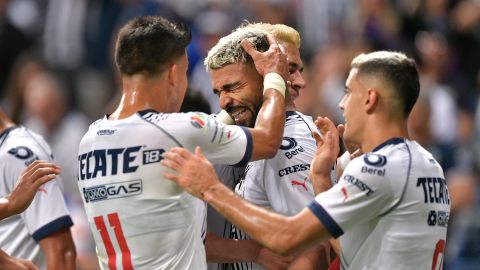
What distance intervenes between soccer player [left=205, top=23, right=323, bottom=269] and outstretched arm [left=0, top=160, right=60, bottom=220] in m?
1.16

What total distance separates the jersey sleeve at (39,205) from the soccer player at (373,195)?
166 centimetres

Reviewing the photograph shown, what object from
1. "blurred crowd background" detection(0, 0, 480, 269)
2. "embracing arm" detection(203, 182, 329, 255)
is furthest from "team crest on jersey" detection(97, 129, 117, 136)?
"blurred crowd background" detection(0, 0, 480, 269)

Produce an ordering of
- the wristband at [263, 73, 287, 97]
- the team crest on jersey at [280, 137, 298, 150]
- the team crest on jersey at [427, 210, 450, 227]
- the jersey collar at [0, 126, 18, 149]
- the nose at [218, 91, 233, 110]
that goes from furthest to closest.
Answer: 1. the jersey collar at [0, 126, 18, 149]
2. the nose at [218, 91, 233, 110]
3. the team crest on jersey at [280, 137, 298, 150]
4. the wristband at [263, 73, 287, 97]
5. the team crest on jersey at [427, 210, 450, 227]

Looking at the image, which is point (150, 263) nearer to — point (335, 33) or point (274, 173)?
point (274, 173)

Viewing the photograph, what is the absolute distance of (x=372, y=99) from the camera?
563cm

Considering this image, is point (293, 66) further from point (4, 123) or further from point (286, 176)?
point (4, 123)

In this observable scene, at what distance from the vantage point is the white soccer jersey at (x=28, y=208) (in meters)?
6.74

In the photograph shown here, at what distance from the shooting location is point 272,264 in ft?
20.6

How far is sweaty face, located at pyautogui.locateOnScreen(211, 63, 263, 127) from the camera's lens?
6367 mm

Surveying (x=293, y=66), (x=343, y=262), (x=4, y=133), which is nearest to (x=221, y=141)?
(x=343, y=262)

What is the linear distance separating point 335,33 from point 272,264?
9399mm

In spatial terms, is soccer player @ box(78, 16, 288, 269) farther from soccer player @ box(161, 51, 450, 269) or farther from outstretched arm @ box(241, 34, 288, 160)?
soccer player @ box(161, 51, 450, 269)

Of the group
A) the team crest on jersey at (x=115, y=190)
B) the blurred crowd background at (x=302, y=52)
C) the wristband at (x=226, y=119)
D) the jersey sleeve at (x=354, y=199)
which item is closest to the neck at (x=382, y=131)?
the jersey sleeve at (x=354, y=199)

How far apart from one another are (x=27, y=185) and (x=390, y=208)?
7.54 ft
